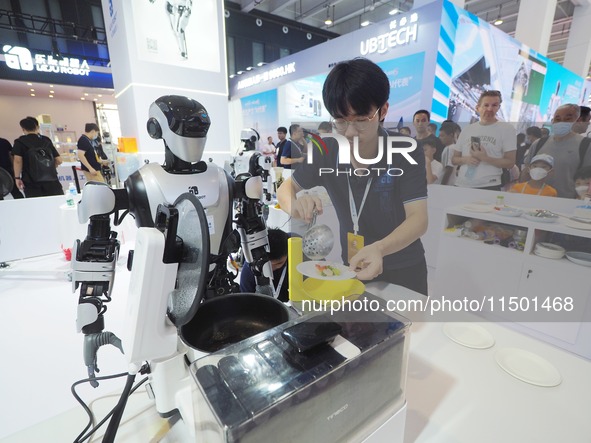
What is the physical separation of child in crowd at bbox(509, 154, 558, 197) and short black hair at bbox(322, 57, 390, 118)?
462 mm

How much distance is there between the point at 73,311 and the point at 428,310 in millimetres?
2157

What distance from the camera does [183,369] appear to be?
548 mm

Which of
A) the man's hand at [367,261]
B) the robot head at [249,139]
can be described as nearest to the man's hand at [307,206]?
the man's hand at [367,261]

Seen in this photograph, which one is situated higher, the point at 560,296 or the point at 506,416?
the point at 506,416

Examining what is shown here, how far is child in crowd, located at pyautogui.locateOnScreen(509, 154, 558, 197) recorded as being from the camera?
78 cm

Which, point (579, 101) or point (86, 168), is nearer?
point (86, 168)

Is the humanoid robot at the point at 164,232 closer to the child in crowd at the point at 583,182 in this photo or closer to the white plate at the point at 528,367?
the white plate at the point at 528,367

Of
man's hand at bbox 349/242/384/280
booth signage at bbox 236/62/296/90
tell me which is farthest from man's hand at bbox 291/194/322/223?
booth signage at bbox 236/62/296/90

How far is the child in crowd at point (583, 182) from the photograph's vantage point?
0.86 meters

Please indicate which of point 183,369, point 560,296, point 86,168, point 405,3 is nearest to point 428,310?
point 183,369

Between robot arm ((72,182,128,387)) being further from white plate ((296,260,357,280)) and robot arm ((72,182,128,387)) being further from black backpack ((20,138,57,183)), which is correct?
black backpack ((20,138,57,183))

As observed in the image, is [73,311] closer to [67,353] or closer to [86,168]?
[67,353]

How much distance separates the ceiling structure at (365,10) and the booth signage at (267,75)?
1566 mm

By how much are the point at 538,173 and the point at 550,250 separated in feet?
2.46
